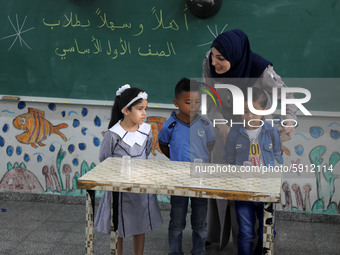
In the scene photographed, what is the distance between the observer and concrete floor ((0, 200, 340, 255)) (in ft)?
11.9

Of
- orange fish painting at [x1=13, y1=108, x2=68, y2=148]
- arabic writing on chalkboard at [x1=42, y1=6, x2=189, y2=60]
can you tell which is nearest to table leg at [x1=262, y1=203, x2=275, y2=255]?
arabic writing on chalkboard at [x1=42, y1=6, x2=189, y2=60]

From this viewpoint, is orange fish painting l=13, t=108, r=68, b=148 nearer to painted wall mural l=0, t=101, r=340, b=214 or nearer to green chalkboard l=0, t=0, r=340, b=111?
painted wall mural l=0, t=101, r=340, b=214

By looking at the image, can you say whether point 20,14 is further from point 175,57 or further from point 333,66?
point 333,66

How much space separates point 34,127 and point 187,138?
1867 mm

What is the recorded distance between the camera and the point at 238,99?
10.7ft

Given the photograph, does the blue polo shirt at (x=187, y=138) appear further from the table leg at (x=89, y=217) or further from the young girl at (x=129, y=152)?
the table leg at (x=89, y=217)

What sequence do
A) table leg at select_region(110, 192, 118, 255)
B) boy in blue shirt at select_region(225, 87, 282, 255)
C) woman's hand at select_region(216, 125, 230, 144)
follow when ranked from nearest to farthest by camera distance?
1. table leg at select_region(110, 192, 118, 255)
2. boy in blue shirt at select_region(225, 87, 282, 255)
3. woman's hand at select_region(216, 125, 230, 144)

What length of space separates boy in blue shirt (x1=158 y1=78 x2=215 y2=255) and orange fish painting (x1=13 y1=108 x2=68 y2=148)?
155 cm

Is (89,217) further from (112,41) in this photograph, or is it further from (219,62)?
(112,41)

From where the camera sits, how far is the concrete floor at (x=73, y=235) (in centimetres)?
362

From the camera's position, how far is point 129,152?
3.15 metres

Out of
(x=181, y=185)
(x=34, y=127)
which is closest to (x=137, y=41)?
(x=34, y=127)

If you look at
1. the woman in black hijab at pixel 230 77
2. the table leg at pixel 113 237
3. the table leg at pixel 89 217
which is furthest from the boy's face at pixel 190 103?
the table leg at pixel 89 217

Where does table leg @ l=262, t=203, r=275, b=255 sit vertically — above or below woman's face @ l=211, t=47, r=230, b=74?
below
